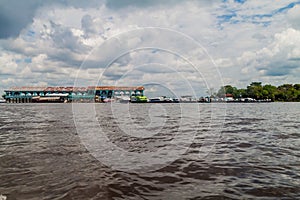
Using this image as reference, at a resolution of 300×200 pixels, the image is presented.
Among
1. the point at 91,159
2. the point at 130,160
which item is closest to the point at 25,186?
the point at 91,159

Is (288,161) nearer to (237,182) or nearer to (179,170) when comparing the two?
(237,182)

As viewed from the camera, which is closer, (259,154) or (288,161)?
(288,161)

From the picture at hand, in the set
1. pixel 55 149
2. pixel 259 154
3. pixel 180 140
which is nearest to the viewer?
pixel 259 154

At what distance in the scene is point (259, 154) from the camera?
12.1 m

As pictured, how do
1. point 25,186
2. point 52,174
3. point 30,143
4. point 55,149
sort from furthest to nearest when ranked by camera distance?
point 30,143 → point 55,149 → point 52,174 → point 25,186

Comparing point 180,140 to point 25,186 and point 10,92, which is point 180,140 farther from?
point 10,92

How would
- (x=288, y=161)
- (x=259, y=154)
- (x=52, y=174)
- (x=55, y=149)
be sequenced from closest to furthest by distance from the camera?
1. (x=52, y=174)
2. (x=288, y=161)
3. (x=259, y=154)
4. (x=55, y=149)

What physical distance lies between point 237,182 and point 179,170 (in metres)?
2.26

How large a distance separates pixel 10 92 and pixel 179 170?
21469 cm

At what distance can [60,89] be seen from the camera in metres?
182

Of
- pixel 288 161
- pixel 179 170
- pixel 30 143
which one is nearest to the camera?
pixel 179 170

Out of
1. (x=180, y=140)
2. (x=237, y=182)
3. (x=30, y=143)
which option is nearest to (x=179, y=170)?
(x=237, y=182)

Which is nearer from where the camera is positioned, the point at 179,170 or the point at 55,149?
the point at 179,170

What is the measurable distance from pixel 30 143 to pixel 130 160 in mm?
7792
